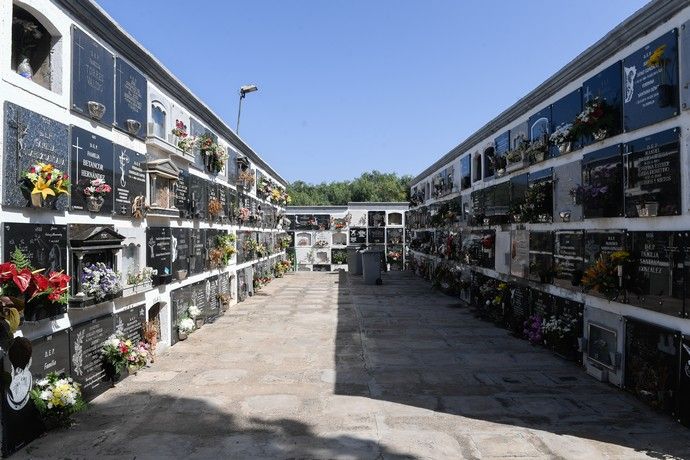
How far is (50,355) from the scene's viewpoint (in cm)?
662

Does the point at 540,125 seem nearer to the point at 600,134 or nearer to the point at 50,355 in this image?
the point at 600,134

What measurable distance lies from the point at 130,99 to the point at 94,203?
2627 mm

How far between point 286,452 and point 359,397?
85.0 inches

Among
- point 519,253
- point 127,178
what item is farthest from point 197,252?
point 519,253

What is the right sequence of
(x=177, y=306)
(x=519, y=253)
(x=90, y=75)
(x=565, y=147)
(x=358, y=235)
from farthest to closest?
(x=358, y=235)
(x=519, y=253)
(x=177, y=306)
(x=565, y=147)
(x=90, y=75)

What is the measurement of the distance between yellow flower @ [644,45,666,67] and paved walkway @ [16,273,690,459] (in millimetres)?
4992

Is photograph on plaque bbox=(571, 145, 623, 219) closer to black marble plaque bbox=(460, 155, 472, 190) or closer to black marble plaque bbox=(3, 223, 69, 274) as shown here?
black marble plaque bbox=(3, 223, 69, 274)

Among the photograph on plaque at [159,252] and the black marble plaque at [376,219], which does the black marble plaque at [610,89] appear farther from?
the black marble plaque at [376,219]

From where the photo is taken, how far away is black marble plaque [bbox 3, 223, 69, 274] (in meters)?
5.94

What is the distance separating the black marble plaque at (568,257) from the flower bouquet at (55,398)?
8.40m

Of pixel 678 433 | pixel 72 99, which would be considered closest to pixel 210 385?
pixel 72 99

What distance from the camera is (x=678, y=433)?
6.38 metres

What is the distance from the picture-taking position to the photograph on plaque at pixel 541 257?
35.8 ft

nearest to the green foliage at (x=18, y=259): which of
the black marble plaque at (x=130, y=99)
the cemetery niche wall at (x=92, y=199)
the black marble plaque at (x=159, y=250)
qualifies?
the cemetery niche wall at (x=92, y=199)
